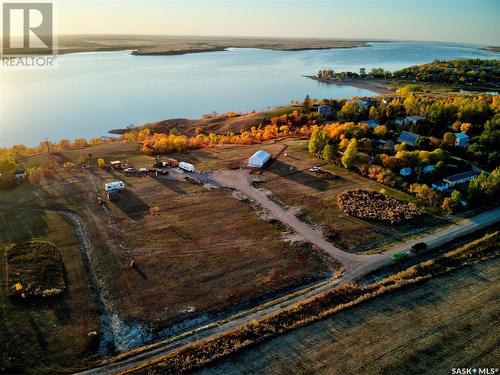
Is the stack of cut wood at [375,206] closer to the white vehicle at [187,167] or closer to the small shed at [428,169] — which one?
the small shed at [428,169]

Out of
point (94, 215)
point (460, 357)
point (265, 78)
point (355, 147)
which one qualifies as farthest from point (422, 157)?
point (265, 78)

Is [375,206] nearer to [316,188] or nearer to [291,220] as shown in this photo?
[316,188]

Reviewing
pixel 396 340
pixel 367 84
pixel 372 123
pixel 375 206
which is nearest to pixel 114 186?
pixel 375 206

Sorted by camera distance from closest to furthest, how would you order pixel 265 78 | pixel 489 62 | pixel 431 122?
pixel 431 122
pixel 265 78
pixel 489 62

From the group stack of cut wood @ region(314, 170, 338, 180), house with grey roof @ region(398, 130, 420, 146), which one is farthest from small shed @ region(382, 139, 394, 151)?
stack of cut wood @ region(314, 170, 338, 180)

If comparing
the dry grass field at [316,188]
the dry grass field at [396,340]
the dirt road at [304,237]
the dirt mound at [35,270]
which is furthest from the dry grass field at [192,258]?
the dry grass field at [316,188]

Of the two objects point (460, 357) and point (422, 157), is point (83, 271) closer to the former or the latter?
point (460, 357)

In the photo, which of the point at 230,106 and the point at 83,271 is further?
the point at 230,106
